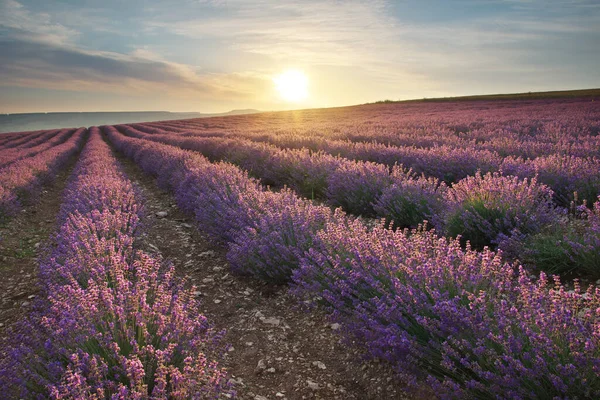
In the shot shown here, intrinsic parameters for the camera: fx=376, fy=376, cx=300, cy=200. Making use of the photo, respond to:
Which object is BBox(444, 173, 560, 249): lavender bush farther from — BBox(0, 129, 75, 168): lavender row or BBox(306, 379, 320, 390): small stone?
BBox(0, 129, 75, 168): lavender row

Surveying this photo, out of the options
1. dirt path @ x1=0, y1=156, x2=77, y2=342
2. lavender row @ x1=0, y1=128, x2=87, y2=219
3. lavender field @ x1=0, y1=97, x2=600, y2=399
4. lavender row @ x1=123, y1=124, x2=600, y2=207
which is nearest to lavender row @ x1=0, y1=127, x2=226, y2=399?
lavender field @ x1=0, y1=97, x2=600, y2=399

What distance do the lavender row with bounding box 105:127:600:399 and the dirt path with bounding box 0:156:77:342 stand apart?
209cm

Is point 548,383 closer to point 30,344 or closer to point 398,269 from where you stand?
point 398,269

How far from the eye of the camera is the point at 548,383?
1.59 meters

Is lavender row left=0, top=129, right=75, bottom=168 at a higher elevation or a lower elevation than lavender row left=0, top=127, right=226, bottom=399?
higher

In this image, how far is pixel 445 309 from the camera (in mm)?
1850

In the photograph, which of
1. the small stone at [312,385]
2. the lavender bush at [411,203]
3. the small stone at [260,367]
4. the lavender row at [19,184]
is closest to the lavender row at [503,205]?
the lavender bush at [411,203]

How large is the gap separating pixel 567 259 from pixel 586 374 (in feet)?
6.16

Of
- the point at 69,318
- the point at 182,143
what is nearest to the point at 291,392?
the point at 69,318

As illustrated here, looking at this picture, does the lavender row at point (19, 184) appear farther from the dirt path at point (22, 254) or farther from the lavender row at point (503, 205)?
the lavender row at point (503, 205)

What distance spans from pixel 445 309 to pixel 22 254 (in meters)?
5.46

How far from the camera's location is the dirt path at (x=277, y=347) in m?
2.29

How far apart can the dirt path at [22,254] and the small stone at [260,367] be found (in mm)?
2069

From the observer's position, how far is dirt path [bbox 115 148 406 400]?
229 centimetres
